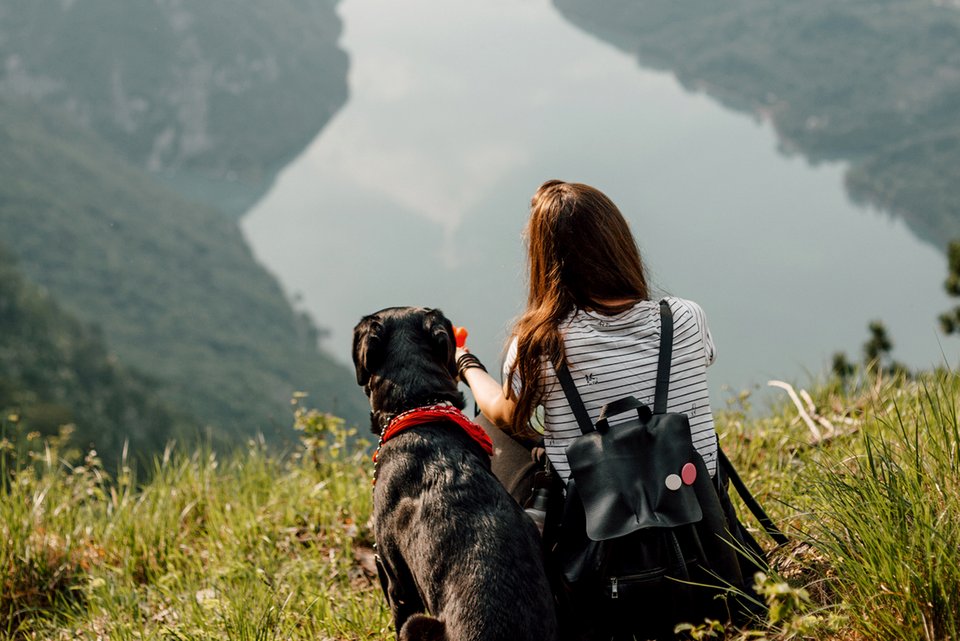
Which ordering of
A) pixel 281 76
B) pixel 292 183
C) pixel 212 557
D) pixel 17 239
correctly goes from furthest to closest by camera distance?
1. pixel 281 76
2. pixel 292 183
3. pixel 17 239
4. pixel 212 557

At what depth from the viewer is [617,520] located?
2.34m

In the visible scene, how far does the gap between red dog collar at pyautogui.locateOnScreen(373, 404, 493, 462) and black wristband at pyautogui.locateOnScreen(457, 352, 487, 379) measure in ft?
0.73

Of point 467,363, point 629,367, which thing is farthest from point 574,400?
point 467,363

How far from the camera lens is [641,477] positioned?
2352 mm

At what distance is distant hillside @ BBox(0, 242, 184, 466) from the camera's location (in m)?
48.8

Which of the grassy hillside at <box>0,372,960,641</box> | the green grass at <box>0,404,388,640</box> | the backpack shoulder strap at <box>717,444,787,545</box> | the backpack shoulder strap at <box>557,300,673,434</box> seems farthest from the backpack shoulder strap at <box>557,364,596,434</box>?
the green grass at <box>0,404,388,640</box>

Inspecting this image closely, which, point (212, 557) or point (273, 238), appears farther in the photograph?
point (273, 238)

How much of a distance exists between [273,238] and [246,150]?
2006 cm

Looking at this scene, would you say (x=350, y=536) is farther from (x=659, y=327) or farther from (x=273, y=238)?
(x=273, y=238)

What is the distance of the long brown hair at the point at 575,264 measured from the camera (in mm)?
2629

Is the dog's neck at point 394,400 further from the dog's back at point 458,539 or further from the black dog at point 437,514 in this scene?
the dog's back at point 458,539

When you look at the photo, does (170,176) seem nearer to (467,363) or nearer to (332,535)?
(332,535)

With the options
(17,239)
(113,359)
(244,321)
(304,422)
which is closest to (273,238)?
(244,321)

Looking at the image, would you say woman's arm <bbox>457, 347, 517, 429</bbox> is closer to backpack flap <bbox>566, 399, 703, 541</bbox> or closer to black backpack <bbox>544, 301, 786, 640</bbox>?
black backpack <bbox>544, 301, 786, 640</bbox>
